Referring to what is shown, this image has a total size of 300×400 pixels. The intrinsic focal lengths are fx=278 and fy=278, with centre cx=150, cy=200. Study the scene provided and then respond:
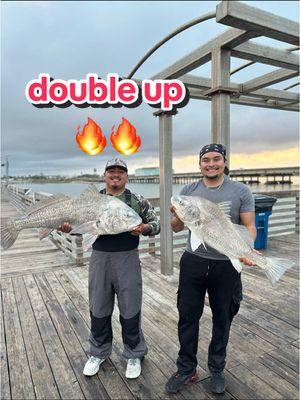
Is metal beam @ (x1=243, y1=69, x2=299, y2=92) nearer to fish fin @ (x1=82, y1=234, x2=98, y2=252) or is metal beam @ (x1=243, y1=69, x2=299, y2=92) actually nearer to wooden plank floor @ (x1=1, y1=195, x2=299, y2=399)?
wooden plank floor @ (x1=1, y1=195, x2=299, y2=399)

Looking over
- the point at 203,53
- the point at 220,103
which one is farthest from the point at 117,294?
the point at 203,53

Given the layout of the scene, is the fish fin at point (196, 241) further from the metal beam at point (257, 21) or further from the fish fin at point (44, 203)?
the metal beam at point (257, 21)

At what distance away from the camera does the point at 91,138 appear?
3150mm

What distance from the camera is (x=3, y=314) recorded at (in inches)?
148

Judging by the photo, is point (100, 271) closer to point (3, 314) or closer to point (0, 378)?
point (0, 378)

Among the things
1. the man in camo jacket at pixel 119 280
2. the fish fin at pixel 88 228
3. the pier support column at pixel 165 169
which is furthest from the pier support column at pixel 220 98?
the fish fin at pixel 88 228

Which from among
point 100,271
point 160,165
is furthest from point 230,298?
point 160,165

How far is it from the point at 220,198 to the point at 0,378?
2.57 m

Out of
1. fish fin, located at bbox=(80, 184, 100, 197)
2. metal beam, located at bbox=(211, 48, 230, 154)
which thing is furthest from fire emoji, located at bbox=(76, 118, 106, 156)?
metal beam, located at bbox=(211, 48, 230, 154)

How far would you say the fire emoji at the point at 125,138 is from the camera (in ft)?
11.0

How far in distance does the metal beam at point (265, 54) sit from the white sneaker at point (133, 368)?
369cm

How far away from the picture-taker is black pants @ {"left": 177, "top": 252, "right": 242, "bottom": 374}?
218cm

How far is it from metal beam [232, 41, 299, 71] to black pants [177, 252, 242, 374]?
2775 mm

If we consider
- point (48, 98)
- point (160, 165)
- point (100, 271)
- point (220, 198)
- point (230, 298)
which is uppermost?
point (48, 98)
